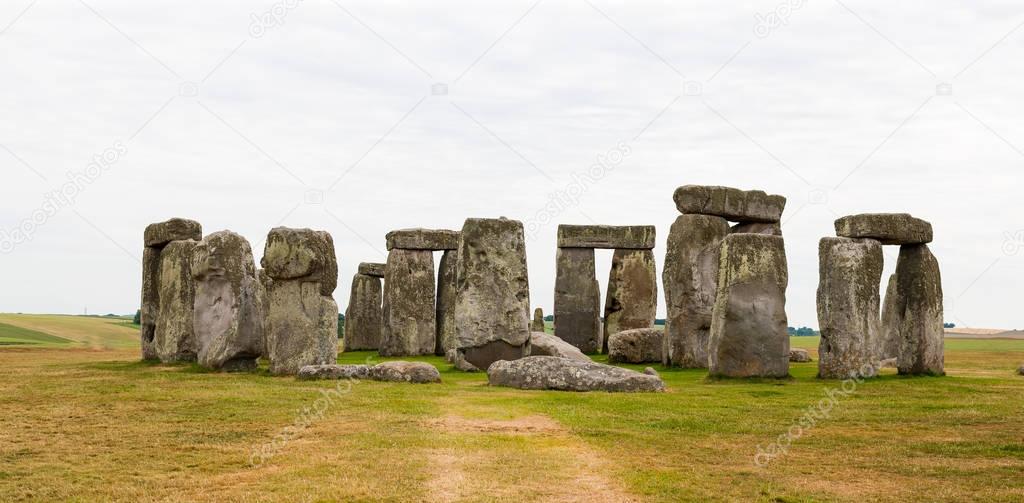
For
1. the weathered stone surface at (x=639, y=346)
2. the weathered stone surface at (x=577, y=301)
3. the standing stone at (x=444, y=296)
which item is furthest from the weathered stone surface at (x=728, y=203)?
the standing stone at (x=444, y=296)

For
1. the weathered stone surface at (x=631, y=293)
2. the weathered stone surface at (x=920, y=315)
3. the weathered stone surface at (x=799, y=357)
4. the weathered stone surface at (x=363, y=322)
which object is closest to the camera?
the weathered stone surface at (x=920, y=315)

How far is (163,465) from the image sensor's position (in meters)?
10.2

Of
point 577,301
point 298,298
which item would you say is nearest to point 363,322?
point 577,301

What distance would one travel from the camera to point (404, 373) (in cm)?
1808

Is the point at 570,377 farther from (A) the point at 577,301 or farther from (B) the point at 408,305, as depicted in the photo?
(A) the point at 577,301

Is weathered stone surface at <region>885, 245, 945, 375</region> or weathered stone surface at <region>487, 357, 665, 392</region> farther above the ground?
weathered stone surface at <region>885, 245, 945, 375</region>

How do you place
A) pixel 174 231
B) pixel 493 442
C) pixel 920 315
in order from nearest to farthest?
pixel 493 442 → pixel 920 315 → pixel 174 231

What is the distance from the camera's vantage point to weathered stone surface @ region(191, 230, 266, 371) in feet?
66.4

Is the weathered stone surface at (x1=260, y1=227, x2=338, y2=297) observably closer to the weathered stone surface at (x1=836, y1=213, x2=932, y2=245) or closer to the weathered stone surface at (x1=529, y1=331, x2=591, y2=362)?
the weathered stone surface at (x1=529, y1=331, x2=591, y2=362)

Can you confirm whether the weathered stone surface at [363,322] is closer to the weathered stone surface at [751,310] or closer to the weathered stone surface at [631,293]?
the weathered stone surface at [631,293]

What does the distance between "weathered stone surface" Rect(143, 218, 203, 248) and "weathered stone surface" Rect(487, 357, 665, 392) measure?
33.3 feet

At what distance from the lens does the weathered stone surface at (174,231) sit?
2445cm

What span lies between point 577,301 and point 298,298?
14595 millimetres

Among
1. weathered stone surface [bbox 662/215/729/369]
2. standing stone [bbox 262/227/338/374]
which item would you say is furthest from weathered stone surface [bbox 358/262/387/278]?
standing stone [bbox 262/227/338/374]
